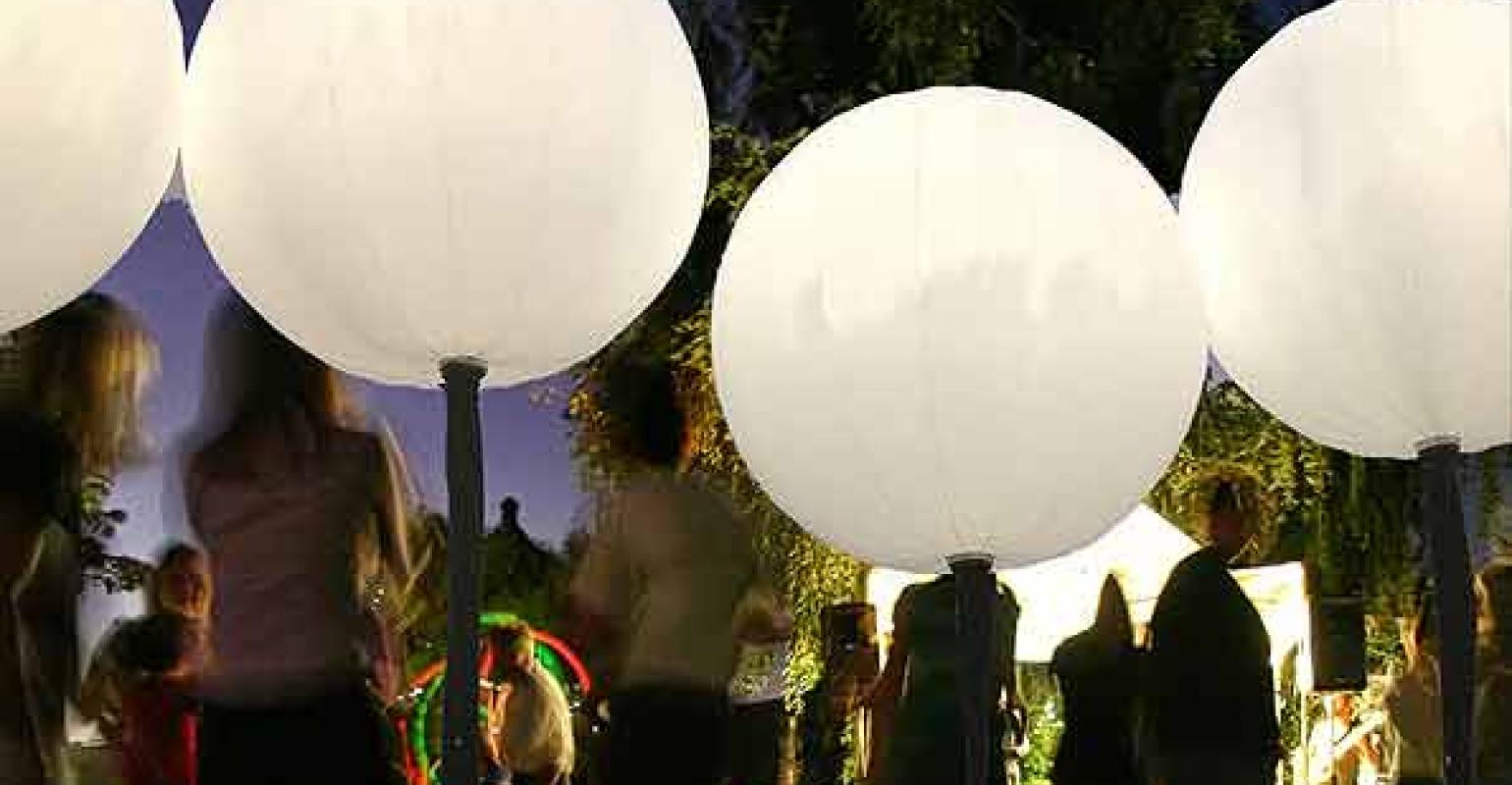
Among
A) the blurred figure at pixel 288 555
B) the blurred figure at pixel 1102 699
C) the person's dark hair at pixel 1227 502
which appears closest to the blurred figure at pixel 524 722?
the blurred figure at pixel 1102 699

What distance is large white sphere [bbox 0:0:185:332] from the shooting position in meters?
1.32

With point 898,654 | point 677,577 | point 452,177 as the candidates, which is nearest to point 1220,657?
point 898,654

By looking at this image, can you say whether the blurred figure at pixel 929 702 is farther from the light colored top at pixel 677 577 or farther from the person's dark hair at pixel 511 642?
the person's dark hair at pixel 511 642

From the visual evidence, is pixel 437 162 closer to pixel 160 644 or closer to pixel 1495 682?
pixel 160 644

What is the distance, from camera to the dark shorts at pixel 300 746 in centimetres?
223

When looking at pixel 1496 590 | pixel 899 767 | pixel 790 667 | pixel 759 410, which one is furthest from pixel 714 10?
pixel 759 410

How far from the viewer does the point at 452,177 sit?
1.30 meters

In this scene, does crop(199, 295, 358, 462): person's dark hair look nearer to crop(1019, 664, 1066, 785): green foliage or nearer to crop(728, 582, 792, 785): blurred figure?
crop(728, 582, 792, 785): blurred figure

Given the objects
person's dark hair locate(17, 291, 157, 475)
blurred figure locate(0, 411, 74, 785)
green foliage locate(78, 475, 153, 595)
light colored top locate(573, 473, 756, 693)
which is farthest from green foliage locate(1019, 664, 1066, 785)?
blurred figure locate(0, 411, 74, 785)

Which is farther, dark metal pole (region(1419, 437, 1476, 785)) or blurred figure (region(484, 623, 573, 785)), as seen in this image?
blurred figure (region(484, 623, 573, 785))

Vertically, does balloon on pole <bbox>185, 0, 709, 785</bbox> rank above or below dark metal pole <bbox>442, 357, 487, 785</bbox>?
above

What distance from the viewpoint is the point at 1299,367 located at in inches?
58.1

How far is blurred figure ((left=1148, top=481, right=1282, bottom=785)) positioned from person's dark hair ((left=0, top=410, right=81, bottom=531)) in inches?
62.8

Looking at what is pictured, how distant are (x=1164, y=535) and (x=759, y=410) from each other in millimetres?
3329
